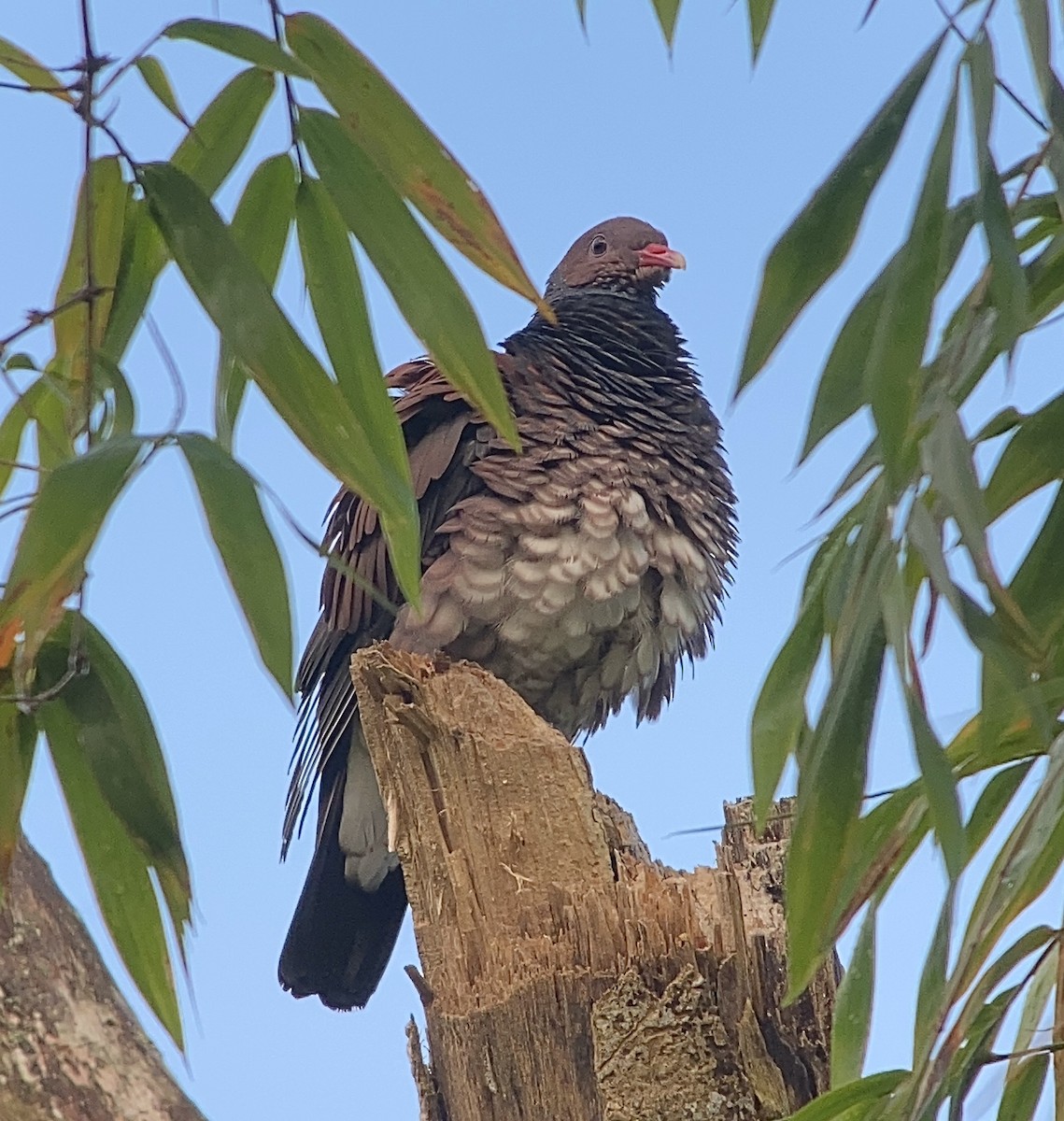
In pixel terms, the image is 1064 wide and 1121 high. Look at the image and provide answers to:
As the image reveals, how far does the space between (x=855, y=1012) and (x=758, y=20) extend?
1.08m

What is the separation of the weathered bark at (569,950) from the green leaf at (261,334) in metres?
0.89

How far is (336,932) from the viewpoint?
3.53 m

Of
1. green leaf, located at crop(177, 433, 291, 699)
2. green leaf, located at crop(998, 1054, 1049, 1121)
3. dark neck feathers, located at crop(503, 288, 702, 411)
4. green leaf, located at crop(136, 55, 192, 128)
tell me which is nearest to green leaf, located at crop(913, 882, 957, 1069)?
green leaf, located at crop(998, 1054, 1049, 1121)

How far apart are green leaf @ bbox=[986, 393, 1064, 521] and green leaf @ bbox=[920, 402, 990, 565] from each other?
0.89 ft

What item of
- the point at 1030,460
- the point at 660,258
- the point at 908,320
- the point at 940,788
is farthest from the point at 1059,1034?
the point at 660,258

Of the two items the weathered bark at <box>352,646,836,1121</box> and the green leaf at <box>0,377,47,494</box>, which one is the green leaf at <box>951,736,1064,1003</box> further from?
the green leaf at <box>0,377,47,494</box>

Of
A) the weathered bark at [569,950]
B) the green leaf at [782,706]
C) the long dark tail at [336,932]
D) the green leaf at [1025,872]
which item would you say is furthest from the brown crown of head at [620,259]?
the green leaf at [1025,872]

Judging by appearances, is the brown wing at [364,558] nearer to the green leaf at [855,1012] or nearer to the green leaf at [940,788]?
the green leaf at [855,1012]

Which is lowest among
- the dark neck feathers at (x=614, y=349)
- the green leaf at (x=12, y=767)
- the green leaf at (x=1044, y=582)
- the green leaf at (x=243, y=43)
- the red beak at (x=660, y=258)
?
the green leaf at (x=12, y=767)

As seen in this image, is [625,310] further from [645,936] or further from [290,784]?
[645,936]

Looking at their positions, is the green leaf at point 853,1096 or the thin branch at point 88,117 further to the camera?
the green leaf at point 853,1096

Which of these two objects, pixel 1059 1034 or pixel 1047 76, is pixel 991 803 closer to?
pixel 1059 1034

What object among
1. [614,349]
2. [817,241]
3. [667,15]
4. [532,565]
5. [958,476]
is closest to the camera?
[958,476]

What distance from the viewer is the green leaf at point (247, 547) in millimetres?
1325
